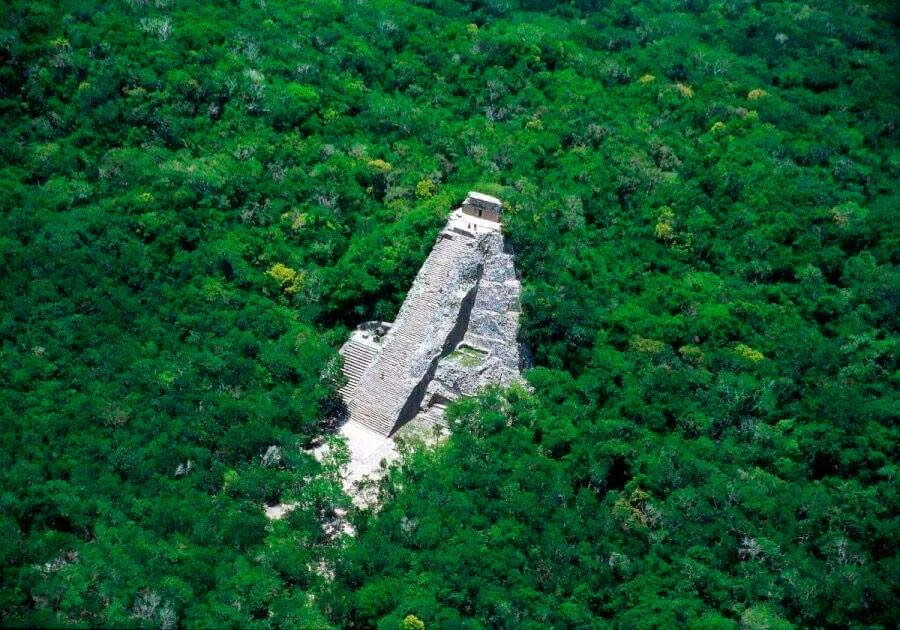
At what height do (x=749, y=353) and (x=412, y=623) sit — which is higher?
(x=749, y=353)

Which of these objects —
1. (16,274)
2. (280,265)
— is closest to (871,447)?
(280,265)

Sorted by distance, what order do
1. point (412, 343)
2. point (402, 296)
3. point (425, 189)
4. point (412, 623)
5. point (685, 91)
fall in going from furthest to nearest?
1. point (685, 91)
2. point (425, 189)
3. point (402, 296)
4. point (412, 343)
5. point (412, 623)

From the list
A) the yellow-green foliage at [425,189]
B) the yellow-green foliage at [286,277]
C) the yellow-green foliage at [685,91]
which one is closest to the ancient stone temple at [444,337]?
the yellow-green foliage at [425,189]

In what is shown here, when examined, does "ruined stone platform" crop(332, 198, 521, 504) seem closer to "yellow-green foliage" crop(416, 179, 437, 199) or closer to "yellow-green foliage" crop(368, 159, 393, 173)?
"yellow-green foliage" crop(416, 179, 437, 199)

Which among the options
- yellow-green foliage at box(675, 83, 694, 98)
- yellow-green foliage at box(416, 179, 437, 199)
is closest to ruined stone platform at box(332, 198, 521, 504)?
yellow-green foliage at box(416, 179, 437, 199)

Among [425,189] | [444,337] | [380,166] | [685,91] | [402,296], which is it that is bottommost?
[444,337]

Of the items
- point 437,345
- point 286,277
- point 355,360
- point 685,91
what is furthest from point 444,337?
point 685,91

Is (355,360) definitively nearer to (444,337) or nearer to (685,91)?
(444,337)
